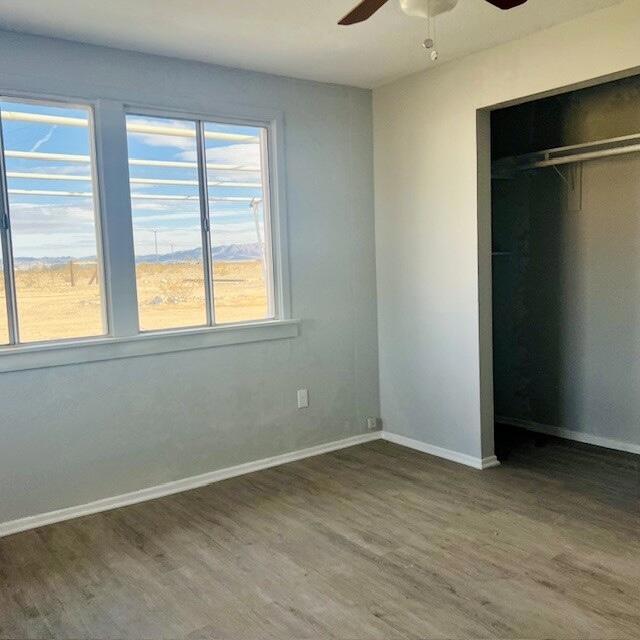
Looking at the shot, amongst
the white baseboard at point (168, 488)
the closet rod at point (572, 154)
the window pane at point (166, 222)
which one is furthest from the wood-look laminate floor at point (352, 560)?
the closet rod at point (572, 154)

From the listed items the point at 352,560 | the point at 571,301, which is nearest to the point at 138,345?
the point at 352,560

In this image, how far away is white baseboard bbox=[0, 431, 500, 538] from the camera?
11.2ft

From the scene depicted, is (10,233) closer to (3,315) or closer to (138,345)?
(3,315)

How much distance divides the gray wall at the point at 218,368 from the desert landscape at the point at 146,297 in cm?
22

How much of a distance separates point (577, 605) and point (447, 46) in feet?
9.64

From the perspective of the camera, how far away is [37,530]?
335 cm

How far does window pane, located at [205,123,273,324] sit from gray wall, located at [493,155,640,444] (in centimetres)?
195

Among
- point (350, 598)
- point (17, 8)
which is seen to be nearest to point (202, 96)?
point (17, 8)

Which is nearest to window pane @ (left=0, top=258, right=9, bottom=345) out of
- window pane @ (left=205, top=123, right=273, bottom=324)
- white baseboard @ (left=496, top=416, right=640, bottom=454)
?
window pane @ (left=205, top=123, right=273, bottom=324)

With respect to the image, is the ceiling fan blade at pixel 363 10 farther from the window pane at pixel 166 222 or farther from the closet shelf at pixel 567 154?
the closet shelf at pixel 567 154

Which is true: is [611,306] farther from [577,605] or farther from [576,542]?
[577,605]

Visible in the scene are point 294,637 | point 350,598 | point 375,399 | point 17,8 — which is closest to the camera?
point 294,637

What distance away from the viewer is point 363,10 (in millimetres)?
2371

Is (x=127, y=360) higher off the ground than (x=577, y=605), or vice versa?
A: (x=127, y=360)
